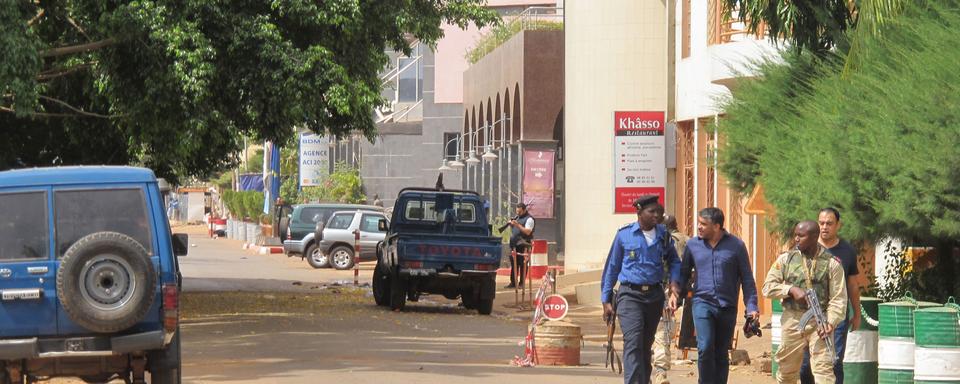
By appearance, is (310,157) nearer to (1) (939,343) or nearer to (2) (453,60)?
(2) (453,60)

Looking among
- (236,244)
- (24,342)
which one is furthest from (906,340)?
(236,244)

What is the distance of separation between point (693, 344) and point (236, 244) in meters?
54.0

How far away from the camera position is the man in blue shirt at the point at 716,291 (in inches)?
503

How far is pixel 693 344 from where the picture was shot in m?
17.3

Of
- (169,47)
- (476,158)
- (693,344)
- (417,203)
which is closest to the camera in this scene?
(693,344)

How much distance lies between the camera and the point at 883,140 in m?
13.7

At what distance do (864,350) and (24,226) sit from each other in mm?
7258

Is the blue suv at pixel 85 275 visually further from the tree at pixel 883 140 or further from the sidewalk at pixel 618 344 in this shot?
the tree at pixel 883 140

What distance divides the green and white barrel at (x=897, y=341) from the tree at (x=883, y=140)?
2.28 ft

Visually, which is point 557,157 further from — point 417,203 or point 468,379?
point 468,379

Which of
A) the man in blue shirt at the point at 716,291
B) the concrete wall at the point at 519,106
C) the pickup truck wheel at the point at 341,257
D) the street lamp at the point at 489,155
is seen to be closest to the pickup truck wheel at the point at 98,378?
the man in blue shirt at the point at 716,291

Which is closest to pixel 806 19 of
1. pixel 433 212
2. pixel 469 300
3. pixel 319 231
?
pixel 469 300

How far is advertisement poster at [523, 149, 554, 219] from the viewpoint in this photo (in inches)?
1940

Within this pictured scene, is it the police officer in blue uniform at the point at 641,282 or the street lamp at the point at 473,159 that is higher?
the street lamp at the point at 473,159
